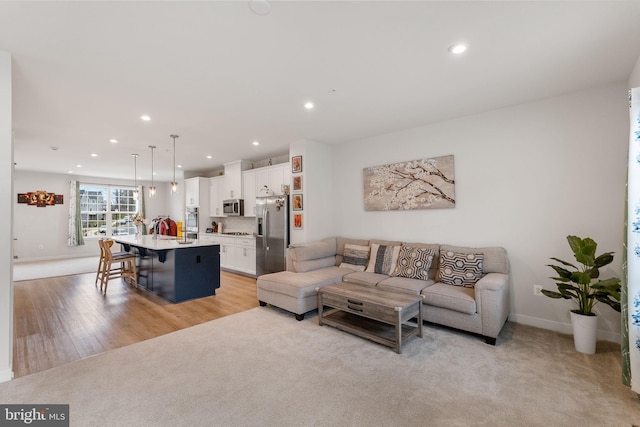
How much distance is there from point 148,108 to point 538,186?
15.8 feet

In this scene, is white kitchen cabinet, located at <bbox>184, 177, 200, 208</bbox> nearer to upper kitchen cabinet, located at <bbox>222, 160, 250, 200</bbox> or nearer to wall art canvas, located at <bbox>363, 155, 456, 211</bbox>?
upper kitchen cabinet, located at <bbox>222, 160, 250, 200</bbox>

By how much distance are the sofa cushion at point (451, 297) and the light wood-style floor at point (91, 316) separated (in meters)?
2.45

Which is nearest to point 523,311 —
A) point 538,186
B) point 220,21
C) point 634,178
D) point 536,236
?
point 536,236

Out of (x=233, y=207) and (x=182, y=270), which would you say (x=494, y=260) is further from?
(x=233, y=207)

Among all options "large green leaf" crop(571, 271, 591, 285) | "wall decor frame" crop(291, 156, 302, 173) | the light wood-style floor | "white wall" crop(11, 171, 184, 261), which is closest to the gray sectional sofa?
"large green leaf" crop(571, 271, 591, 285)

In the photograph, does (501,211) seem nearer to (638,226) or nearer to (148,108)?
(638,226)

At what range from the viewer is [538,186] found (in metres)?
3.27

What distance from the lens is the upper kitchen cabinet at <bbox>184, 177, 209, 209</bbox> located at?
745 cm

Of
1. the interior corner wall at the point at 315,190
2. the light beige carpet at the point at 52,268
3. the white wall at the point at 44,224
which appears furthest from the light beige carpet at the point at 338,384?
the white wall at the point at 44,224

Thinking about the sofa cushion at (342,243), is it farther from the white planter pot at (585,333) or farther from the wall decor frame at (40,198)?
the wall decor frame at (40,198)

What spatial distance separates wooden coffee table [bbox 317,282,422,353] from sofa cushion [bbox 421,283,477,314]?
0.23m

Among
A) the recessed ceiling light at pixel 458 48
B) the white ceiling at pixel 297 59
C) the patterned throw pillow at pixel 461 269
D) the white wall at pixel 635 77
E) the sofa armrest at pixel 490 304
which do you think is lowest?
the sofa armrest at pixel 490 304

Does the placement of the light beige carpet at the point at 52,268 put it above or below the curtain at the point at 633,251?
below

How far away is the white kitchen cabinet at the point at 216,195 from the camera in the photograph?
7.19m
